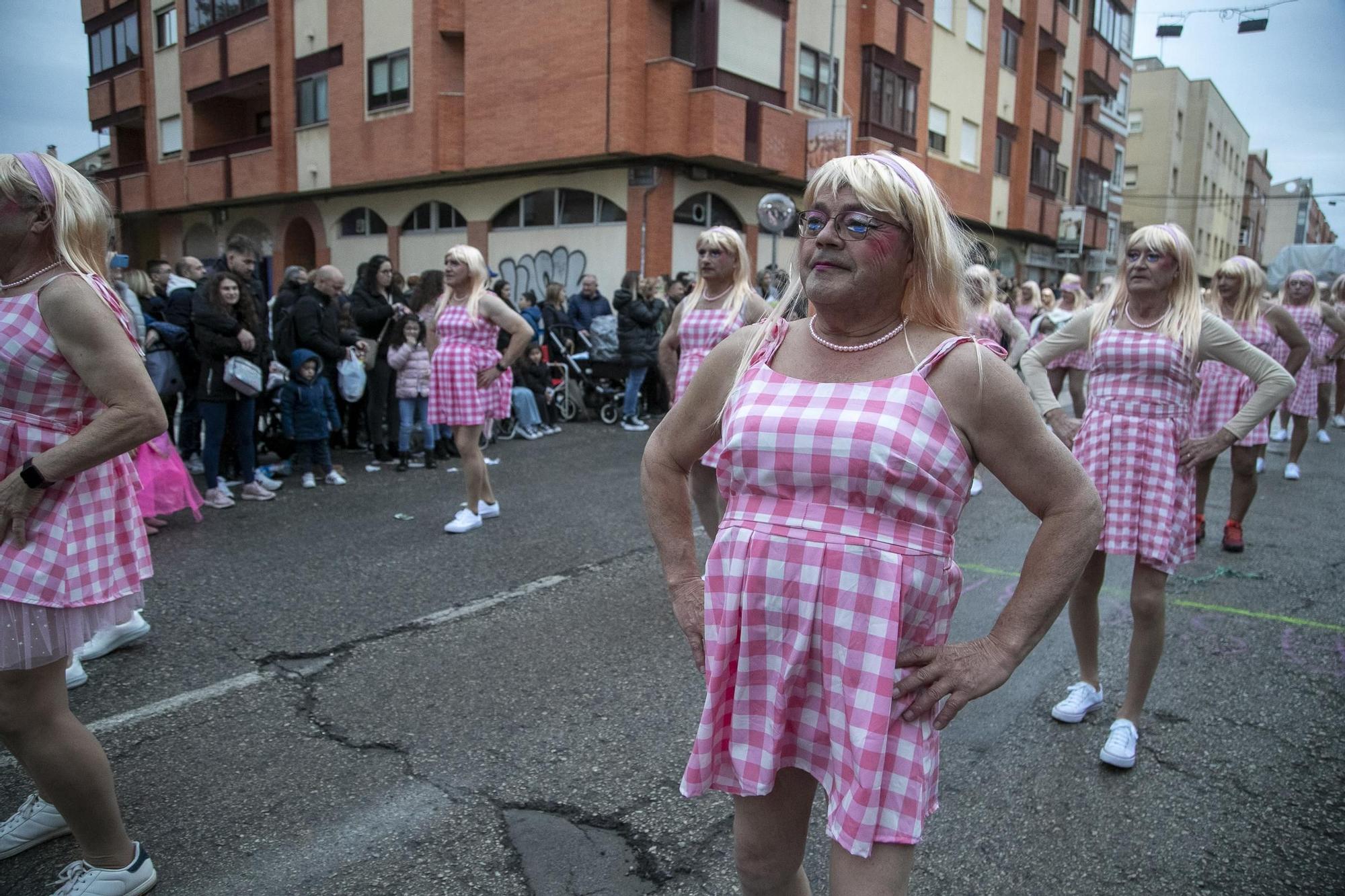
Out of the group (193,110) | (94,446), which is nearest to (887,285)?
(94,446)

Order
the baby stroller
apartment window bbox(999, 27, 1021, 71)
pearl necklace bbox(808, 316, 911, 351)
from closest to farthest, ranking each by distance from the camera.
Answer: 1. pearl necklace bbox(808, 316, 911, 351)
2. the baby stroller
3. apartment window bbox(999, 27, 1021, 71)

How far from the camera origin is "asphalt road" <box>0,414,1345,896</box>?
8.83ft

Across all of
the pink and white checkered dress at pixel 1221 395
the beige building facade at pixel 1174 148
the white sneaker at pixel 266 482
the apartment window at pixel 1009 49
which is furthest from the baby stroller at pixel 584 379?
the beige building facade at pixel 1174 148

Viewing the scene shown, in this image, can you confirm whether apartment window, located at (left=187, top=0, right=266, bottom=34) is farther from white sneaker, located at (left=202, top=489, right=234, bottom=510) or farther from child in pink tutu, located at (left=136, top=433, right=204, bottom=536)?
child in pink tutu, located at (left=136, top=433, right=204, bottom=536)

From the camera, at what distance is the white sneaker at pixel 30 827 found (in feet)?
8.74

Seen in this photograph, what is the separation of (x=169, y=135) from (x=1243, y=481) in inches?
1242

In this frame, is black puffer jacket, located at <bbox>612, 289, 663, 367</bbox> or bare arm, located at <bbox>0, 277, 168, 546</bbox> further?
black puffer jacket, located at <bbox>612, 289, 663, 367</bbox>

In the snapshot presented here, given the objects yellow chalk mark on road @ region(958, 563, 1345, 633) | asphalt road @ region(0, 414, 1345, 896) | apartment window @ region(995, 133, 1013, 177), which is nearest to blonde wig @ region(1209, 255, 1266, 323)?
asphalt road @ region(0, 414, 1345, 896)

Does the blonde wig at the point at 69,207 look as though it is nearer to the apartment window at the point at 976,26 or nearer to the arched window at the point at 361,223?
the arched window at the point at 361,223

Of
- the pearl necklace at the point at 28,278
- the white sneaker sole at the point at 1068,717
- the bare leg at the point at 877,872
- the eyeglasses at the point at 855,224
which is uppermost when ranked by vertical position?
the eyeglasses at the point at 855,224

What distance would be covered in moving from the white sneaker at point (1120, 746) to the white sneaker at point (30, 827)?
3.36 metres

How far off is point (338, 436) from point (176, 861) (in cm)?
799

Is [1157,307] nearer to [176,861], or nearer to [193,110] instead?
[176,861]

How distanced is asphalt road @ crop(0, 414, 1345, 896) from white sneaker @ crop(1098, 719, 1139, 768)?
50 millimetres
